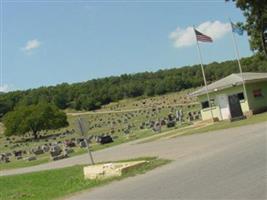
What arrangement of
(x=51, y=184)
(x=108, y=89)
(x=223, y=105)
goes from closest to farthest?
(x=51, y=184) < (x=223, y=105) < (x=108, y=89)

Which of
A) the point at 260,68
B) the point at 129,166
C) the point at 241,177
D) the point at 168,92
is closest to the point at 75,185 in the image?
the point at 129,166

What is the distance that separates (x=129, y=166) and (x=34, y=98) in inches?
5700

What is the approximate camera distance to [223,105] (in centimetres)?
4103

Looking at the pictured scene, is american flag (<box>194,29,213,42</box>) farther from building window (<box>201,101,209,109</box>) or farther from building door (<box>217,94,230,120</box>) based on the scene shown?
building window (<box>201,101,209,109</box>)

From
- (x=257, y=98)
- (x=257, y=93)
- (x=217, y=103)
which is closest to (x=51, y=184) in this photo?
(x=217, y=103)

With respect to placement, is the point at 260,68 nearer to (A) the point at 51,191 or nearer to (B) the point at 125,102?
(B) the point at 125,102

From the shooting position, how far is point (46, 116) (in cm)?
9581

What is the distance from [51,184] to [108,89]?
140 metres

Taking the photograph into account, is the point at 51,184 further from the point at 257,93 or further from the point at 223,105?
the point at 257,93

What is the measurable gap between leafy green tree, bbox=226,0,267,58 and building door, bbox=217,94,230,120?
5920mm

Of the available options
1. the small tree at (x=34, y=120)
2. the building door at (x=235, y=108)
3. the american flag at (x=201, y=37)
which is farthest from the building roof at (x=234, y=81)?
the small tree at (x=34, y=120)

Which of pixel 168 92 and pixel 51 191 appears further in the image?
pixel 168 92

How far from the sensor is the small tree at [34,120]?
94062 mm

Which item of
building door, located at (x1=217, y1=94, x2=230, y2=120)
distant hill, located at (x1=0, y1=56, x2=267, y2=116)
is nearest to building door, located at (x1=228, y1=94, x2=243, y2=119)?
building door, located at (x1=217, y1=94, x2=230, y2=120)
